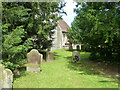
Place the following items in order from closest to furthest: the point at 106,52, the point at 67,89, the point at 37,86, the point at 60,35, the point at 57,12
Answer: the point at 67,89
the point at 37,86
the point at 106,52
the point at 57,12
the point at 60,35

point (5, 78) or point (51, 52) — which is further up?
point (51, 52)

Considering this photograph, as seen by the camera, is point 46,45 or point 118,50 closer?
point 118,50

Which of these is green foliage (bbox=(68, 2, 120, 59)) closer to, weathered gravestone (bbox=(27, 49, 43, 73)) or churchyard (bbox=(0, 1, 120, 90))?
churchyard (bbox=(0, 1, 120, 90))

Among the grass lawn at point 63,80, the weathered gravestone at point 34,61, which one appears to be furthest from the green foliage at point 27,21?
the grass lawn at point 63,80

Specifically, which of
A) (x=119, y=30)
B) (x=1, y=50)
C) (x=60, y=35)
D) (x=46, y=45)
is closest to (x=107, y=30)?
(x=119, y=30)

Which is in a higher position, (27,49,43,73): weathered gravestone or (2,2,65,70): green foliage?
(2,2,65,70): green foliage

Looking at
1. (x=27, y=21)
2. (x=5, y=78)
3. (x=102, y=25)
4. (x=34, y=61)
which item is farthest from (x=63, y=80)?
(x=27, y=21)

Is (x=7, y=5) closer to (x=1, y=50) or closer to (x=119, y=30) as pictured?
(x=1, y=50)

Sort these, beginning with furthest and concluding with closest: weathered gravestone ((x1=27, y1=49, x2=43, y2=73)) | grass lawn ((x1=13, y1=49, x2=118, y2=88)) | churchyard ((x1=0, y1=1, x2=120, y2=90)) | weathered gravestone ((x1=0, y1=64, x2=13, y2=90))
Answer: weathered gravestone ((x1=27, y1=49, x2=43, y2=73)) → churchyard ((x1=0, y1=1, x2=120, y2=90)) → grass lawn ((x1=13, y1=49, x2=118, y2=88)) → weathered gravestone ((x1=0, y1=64, x2=13, y2=90))

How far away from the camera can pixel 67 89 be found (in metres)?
5.16

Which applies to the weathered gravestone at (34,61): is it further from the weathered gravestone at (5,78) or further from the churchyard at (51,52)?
the weathered gravestone at (5,78)

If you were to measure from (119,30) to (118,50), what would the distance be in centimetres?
438

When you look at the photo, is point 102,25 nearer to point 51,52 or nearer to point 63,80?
point 63,80

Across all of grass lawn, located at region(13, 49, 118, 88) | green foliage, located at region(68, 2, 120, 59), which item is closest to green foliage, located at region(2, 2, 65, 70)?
grass lawn, located at region(13, 49, 118, 88)
